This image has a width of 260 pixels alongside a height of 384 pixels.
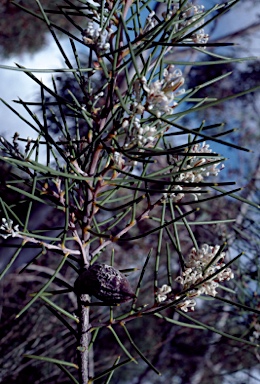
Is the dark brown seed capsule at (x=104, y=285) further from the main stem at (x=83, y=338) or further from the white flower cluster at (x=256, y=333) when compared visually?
the white flower cluster at (x=256, y=333)

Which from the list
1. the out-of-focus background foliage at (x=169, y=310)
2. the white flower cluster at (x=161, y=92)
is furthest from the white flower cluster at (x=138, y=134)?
the out-of-focus background foliage at (x=169, y=310)

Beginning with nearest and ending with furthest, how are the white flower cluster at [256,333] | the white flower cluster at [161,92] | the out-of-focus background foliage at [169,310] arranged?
the white flower cluster at [161,92]
the white flower cluster at [256,333]
the out-of-focus background foliage at [169,310]

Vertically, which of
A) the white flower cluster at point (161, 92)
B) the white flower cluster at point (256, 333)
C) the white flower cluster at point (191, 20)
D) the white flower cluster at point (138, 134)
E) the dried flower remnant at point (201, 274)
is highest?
the white flower cluster at point (191, 20)

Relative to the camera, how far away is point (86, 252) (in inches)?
11.4

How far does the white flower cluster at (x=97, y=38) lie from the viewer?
0.25 meters

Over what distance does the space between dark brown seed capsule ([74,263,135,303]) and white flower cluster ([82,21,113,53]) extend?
11 cm

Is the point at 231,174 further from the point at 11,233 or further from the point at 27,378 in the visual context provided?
the point at 11,233

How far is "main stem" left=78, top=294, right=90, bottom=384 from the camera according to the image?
0.28 m

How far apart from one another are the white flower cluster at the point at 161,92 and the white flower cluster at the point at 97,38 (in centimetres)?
3

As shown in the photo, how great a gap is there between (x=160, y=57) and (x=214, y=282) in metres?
0.13

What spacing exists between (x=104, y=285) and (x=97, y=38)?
0.41ft

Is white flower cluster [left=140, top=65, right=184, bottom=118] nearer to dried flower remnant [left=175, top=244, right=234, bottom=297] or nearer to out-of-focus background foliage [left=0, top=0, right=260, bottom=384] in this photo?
dried flower remnant [left=175, top=244, right=234, bottom=297]

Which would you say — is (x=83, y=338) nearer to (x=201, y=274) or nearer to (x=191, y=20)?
(x=201, y=274)

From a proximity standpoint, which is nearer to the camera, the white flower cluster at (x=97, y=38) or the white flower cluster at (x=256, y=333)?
the white flower cluster at (x=97, y=38)
